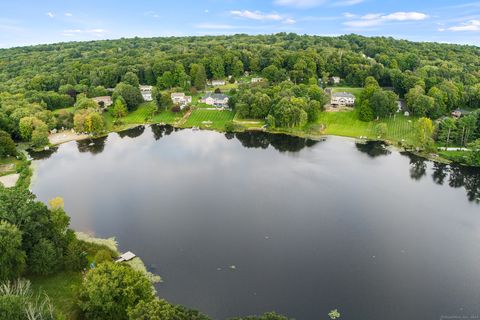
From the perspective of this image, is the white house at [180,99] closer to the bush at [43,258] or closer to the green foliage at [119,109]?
the green foliage at [119,109]

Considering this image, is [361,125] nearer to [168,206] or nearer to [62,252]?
[168,206]

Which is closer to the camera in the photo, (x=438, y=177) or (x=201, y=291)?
(x=201, y=291)

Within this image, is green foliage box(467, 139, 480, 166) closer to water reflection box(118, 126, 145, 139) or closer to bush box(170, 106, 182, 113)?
bush box(170, 106, 182, 113)

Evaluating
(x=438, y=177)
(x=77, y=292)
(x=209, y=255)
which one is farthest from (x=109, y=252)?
(x=438, y=177)

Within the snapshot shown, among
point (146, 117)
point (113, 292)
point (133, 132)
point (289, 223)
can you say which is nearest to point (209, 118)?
point (146, 117)

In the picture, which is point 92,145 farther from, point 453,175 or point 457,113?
point 457,113

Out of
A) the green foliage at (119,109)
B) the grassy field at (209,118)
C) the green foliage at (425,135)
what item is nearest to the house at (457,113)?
the green foliage at (425,135)

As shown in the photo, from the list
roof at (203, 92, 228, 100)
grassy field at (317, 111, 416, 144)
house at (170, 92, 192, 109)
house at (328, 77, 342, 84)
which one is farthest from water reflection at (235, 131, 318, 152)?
house at (328, 77, 342, 84)
